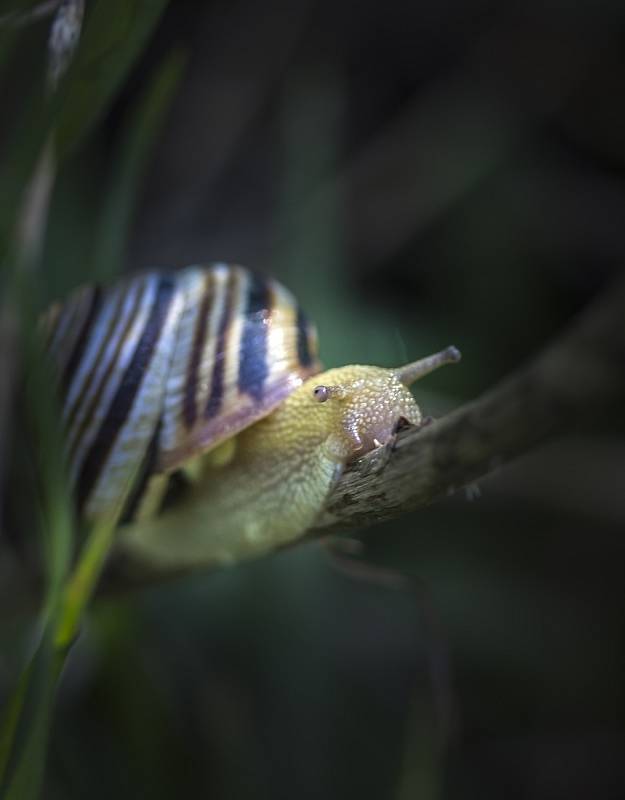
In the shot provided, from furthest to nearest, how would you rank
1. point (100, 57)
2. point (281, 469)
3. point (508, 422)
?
1. point (281, 469)
2. point (100, 57)
3. point (508, 422)

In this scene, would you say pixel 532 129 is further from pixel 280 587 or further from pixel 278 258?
pixel 280 587

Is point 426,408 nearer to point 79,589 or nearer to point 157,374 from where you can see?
point 157,374

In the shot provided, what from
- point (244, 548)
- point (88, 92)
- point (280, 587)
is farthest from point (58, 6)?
point (280, 587)

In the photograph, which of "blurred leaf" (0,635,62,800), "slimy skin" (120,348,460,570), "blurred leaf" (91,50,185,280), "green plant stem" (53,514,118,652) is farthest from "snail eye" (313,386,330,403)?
"blurred leaf" (91,50,185,280)

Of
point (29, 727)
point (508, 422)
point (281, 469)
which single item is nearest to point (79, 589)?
point (29, 727)

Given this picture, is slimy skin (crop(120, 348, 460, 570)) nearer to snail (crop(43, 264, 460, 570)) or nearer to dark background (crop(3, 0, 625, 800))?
snail (crop(43, 264, 460, 570))

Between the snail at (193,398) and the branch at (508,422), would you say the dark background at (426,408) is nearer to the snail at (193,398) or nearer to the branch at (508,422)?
the snail at (193,398)

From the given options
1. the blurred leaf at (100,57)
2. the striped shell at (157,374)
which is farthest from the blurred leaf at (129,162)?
the striped shell at (157,374)
